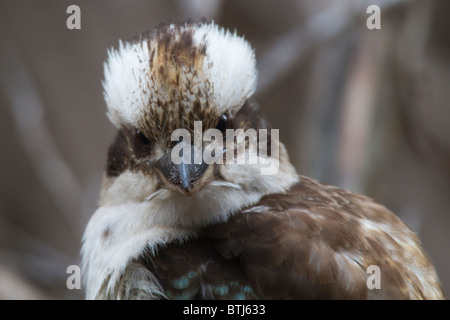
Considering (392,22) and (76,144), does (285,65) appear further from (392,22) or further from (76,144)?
(76,144)

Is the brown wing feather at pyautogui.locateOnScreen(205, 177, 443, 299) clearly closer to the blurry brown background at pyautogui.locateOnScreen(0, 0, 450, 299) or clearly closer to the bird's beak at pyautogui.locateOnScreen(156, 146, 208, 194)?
the bird's beak at pyautogui.locateOnScreen(156, 146, 208, 194)

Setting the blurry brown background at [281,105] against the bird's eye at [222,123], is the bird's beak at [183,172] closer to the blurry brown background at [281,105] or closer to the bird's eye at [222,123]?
the bird's eye at [222,123]

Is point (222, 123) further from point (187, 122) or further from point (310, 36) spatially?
point (310, 36)

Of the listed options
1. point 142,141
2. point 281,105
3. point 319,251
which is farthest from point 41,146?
point 281,105

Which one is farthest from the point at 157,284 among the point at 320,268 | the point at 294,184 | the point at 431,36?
the point at 431,36

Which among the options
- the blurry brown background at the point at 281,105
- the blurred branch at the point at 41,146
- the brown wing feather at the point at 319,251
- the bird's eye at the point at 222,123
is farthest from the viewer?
the blurred branch at the point at 41,146

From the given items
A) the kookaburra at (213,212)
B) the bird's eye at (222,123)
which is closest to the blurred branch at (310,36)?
the kookaburra at (213,212)

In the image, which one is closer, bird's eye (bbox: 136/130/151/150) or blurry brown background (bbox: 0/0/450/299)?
bird's eye (bbox: 136/130/151/150)

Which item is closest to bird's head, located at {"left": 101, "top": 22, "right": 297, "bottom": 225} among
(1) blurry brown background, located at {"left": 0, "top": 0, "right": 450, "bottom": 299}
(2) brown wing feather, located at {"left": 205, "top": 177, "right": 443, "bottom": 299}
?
(2) brown wing feather, located at {"left": 205, "top": 177, "right": 443, "bottom": 299}
